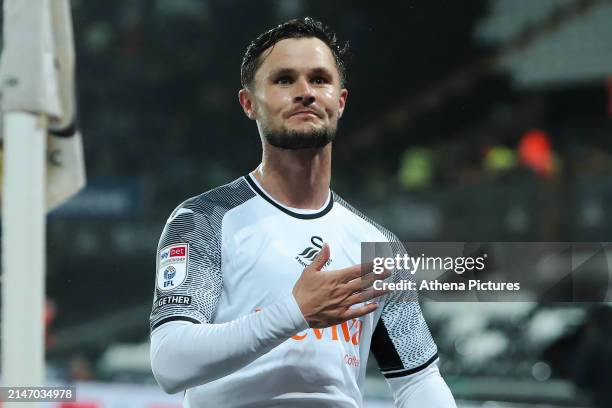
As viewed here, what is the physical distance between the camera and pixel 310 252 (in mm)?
2531

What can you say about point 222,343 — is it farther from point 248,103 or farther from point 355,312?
point 248,103

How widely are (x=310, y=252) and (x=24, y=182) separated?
935 mm

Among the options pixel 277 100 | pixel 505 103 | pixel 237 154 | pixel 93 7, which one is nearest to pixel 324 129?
pixel 277 100

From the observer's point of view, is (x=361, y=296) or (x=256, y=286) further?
(x=256, y=286)

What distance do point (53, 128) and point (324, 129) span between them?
1.00 m

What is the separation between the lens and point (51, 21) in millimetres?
3037

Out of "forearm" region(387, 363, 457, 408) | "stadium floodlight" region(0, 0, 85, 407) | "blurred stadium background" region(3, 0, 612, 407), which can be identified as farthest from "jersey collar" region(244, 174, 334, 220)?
"blurred stadium background" region(3, 0, 612, 407)

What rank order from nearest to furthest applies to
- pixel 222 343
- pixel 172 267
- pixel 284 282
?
pixel 222 343
pixel 172 267
pixel 284 282

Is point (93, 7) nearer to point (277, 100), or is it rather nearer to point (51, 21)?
point (51, 21)

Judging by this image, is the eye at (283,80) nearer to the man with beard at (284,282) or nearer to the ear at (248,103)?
the man with beard at (284,282)

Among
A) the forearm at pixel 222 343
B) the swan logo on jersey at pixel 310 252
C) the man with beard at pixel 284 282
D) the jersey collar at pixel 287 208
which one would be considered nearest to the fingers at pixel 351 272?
the man with beard at pixel 284 282

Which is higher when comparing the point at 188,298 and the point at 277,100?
the point at 277,100

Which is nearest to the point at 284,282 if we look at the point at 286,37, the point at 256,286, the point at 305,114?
the point at 256,286

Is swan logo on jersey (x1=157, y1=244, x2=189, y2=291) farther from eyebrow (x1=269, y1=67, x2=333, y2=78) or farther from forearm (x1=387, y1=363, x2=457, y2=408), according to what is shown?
forearm (x1=387, y1=363, x2=457, y2=408)
